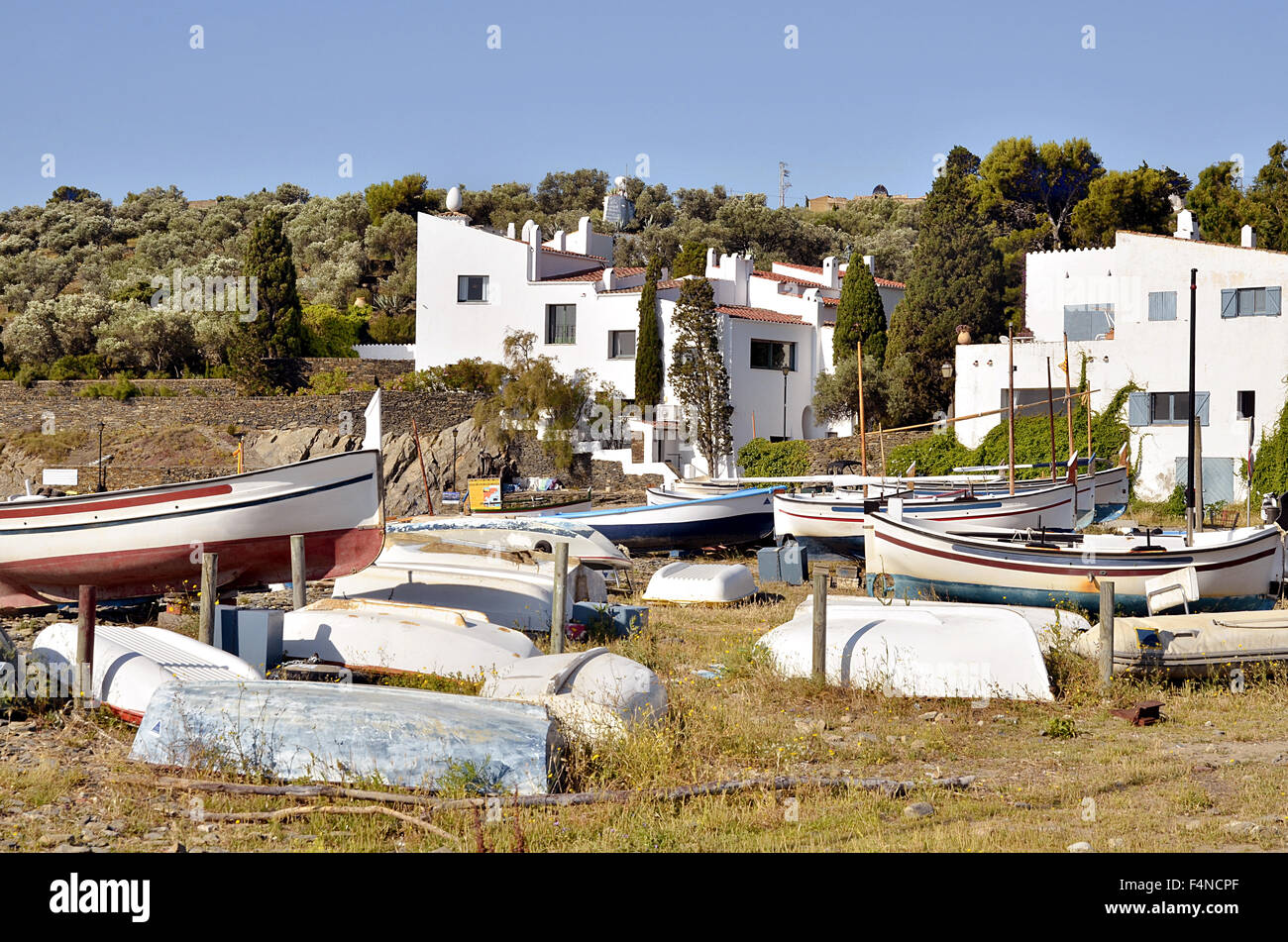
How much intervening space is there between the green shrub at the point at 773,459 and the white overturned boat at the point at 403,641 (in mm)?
26301

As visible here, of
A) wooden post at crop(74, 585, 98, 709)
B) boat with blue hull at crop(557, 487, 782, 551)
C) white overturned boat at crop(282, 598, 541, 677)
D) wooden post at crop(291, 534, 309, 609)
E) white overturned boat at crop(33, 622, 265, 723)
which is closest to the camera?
white overturned boat at crop(33, 622, 265, 723)

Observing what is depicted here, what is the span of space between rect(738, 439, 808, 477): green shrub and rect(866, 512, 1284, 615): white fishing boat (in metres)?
19.1

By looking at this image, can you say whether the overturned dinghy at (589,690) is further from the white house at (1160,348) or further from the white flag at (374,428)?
the white house at (1160,348)

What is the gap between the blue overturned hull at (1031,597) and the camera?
1808 centimetres

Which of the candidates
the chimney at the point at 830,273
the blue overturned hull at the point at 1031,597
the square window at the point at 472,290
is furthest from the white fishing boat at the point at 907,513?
the chimney at the point at 830,273

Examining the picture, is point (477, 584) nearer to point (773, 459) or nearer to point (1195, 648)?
point (1195, 648)

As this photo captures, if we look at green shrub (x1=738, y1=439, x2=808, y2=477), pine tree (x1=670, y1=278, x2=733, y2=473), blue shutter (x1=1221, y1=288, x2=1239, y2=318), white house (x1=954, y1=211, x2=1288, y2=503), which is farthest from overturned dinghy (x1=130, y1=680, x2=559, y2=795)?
blue shutter (x1=1221, y1=288, x2=1239, y2=318)

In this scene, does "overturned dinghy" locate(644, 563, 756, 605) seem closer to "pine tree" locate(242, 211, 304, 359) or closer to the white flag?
the white flag

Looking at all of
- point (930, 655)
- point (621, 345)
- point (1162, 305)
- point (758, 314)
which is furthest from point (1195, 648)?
point (621, 345)

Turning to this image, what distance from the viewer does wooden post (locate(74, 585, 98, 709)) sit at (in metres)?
12.2

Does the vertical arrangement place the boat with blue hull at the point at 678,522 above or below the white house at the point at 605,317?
below

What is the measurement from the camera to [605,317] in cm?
4481
